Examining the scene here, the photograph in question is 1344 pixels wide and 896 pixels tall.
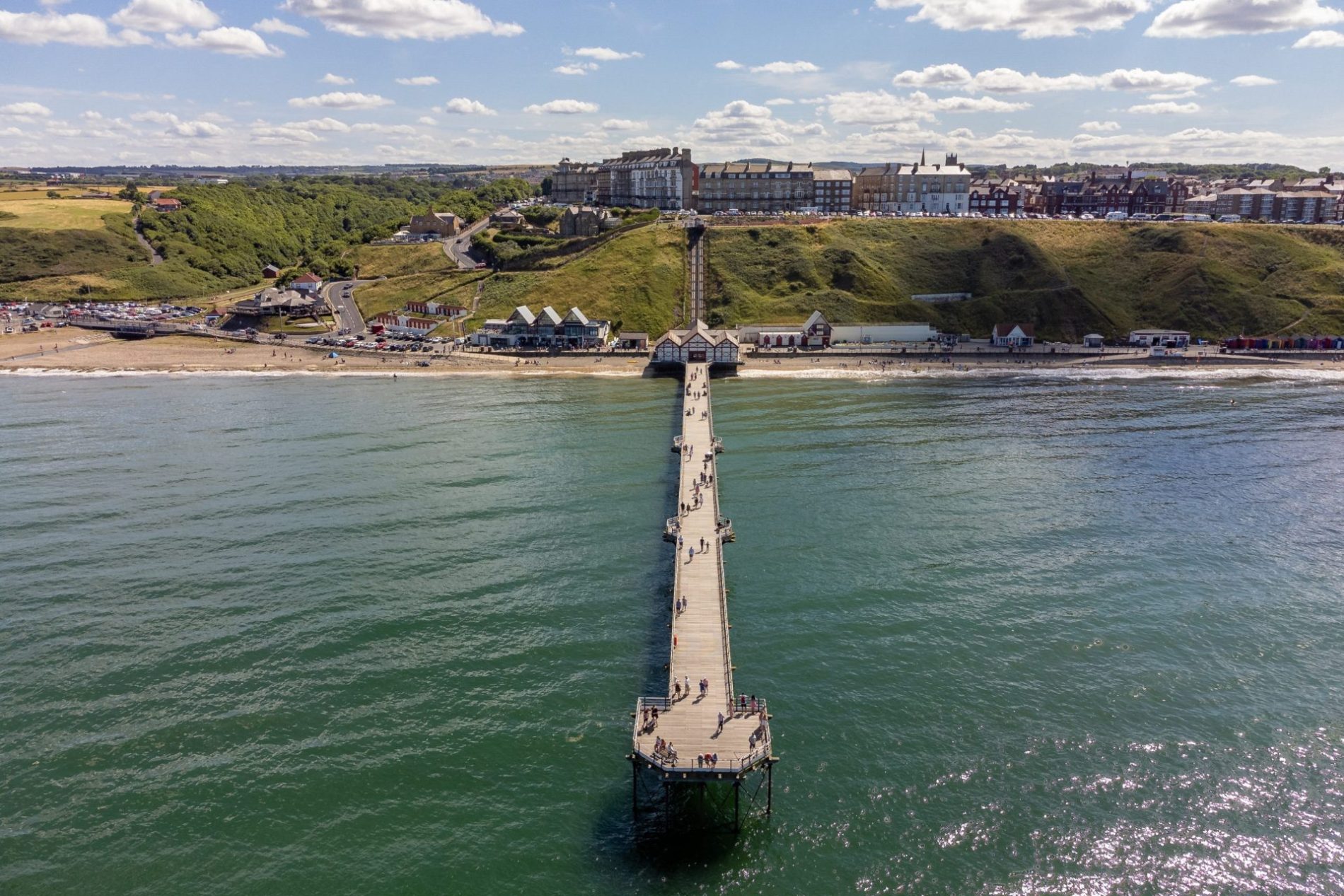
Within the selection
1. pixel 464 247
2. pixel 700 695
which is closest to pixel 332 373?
pixel 464 247

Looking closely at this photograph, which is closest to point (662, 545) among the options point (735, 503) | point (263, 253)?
point (735, 503)

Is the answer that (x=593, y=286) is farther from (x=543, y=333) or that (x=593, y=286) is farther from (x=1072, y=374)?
(x=1072, y=374)

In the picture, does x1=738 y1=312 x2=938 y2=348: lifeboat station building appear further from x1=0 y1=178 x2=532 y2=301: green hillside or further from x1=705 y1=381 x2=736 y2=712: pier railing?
x1=0 y1=178 x2=532 y2=301: green hillside

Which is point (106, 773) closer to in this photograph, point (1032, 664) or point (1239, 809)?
point (1032, 664)

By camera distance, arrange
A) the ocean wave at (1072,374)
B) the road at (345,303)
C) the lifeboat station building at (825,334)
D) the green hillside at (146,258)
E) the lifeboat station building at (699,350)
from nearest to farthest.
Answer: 1. the ocean wave at (1072,374)
2. the lifeboat station building at (699,350)
3. the lifeboat station building at (825,334)
4. the road at (345,303)
5. the green hillside at (146,258)

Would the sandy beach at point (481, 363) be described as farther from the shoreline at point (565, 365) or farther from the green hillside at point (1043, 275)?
the green hillside at point (1043, 275)

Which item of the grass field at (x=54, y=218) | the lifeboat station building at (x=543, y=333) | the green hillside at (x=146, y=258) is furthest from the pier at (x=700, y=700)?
the grass field at (x=54, y=218)
